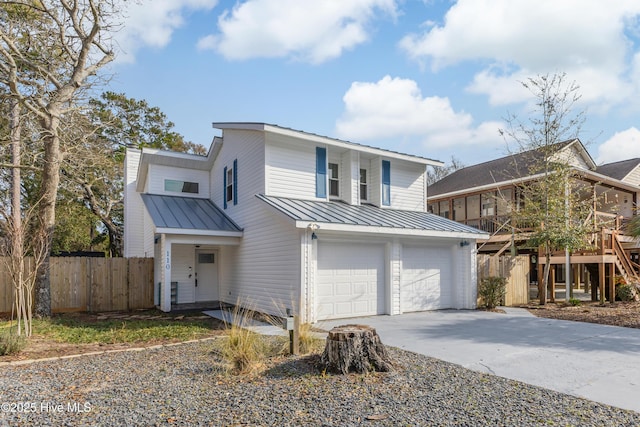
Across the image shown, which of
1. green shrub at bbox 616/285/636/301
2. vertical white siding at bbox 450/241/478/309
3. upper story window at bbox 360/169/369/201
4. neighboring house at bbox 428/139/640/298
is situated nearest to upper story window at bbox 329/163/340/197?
upper story window at bbox 360/169/369/201

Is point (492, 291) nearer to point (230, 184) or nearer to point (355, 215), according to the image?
point (355, 215)

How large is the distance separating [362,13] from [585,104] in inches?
367

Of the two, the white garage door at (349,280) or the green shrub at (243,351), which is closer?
the green shrub at (243,351)

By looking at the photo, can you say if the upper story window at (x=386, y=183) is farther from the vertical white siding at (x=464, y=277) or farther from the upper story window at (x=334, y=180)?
the vertical white siding at (x=464, y=277)

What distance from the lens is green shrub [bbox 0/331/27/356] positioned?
680 cm

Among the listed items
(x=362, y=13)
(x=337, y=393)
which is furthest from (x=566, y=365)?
(x=362, y=13)

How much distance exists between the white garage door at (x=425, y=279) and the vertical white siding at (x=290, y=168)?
3.57 m

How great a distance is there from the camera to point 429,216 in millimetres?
14297

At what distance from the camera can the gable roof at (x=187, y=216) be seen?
12.4 meters

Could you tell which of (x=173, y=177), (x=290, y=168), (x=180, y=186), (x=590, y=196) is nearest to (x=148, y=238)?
(x=180, y=186)

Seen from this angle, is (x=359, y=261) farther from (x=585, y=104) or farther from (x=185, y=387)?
(x=585, y=104)

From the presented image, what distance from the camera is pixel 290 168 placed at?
40.3ft

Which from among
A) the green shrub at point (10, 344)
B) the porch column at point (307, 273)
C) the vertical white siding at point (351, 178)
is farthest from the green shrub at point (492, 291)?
the green shrub at point (10, 344)

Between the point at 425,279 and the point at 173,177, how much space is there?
1011cm
